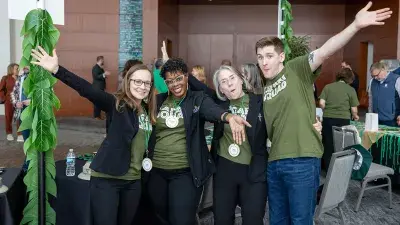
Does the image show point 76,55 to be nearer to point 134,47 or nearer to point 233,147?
point 134,47

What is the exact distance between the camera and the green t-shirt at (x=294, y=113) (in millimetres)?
2102

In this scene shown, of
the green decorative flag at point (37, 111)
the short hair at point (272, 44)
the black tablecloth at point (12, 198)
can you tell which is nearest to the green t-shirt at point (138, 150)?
the green decorative flag at point (37, 111)

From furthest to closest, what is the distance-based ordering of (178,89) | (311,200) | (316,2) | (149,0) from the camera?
(316,2)
(149,0)
(178,89)
(311,200)

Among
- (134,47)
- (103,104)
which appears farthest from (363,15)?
(134,47)

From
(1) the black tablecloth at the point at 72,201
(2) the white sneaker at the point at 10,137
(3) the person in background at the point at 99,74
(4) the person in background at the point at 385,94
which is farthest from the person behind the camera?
(3) the person in background at the point at 99,74

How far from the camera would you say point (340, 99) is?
532 centimetres

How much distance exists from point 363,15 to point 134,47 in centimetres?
860

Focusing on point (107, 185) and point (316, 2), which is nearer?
point (107, 185)

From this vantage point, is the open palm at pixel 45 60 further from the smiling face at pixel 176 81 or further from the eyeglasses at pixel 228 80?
the eyeglasses at pixel 228 80

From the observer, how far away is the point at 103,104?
89.7 inches

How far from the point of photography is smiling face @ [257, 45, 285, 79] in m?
2.11

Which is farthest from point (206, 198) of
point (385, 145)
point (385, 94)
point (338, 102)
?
point (385, 94)

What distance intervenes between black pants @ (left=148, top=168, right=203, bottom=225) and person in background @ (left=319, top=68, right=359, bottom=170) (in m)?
3.40

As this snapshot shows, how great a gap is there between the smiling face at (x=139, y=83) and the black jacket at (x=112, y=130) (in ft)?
0.30
